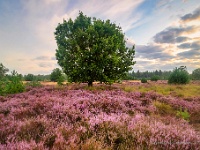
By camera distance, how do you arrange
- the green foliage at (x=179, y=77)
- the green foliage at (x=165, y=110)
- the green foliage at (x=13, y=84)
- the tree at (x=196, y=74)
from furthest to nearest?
the tree at (x=196, y=74) → the green foliage at (x=179, y=77) → the green foliage at (x=13, y=84) → the green foliage at (x=165, y=110)

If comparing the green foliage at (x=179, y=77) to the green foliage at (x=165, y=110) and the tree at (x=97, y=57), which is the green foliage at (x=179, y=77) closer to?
the tree at (x=97, y=57)

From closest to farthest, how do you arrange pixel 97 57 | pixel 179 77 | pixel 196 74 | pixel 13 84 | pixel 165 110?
pixel 165 110, pixel 13 84, pixel 97 57, pixel 179 77, pixel 196 74

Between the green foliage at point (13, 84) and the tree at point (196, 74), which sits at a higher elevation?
the tree at point (196, 74)

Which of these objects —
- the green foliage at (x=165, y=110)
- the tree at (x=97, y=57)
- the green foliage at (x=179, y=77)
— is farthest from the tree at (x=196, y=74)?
the green foliage at (x=165, y=110)

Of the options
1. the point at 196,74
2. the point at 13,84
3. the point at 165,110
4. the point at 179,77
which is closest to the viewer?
the point at 165,110

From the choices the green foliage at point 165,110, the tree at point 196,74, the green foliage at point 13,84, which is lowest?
the green foliage at point 165,110

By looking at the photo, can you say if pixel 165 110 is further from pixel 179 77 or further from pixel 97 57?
pixel 179 77

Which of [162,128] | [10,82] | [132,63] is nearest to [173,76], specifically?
[132,63]

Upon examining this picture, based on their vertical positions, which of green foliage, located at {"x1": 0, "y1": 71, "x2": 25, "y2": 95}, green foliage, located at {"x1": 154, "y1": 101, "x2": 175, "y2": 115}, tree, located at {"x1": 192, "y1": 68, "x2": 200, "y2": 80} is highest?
tree, located at {"x1": 192, "y1": 68, "x2": 200, "y2": 80}

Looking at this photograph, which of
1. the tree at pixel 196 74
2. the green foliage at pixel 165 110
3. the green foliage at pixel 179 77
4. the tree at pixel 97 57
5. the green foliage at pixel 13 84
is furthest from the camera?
the tree at pixel 196 74

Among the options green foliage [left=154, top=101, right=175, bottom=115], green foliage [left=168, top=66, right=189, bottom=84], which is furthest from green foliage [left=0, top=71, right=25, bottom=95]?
green foliage [left=168, top=66, right=189, bottom=84]

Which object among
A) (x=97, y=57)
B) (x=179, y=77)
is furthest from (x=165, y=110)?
(x=179, y=77)

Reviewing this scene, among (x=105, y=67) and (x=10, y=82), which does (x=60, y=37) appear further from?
(x=10, y=82)

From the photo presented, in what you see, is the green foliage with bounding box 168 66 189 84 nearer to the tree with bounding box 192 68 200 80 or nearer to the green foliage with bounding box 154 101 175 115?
the green foliage with bounding box 154 101 175 115
